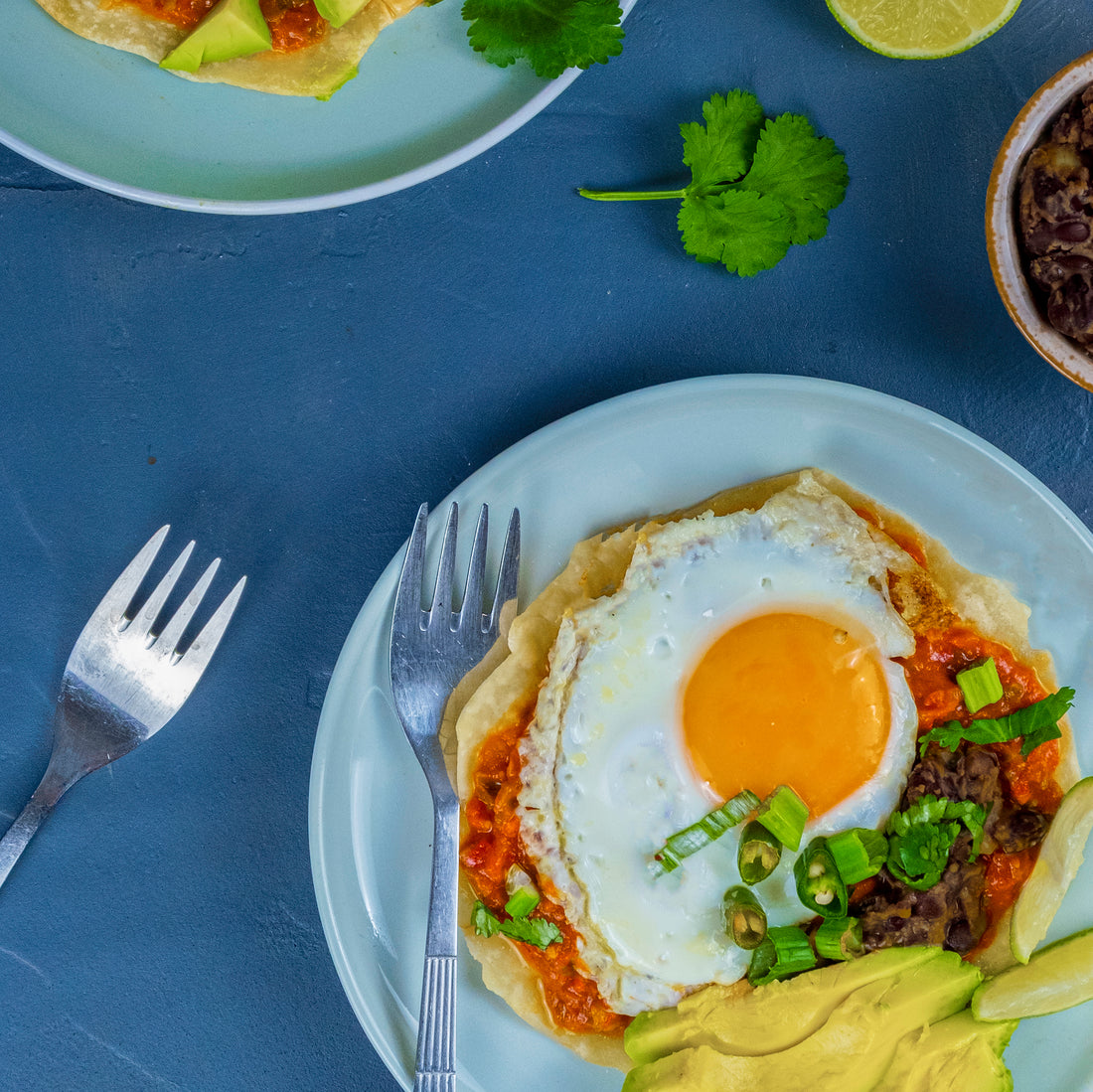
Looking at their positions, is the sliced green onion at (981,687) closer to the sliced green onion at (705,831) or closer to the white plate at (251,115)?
the sliced green onion at (705,831)

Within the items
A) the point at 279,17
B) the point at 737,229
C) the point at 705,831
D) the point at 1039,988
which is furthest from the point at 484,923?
the point at 279,17

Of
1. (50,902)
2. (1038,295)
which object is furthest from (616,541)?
(50,902)

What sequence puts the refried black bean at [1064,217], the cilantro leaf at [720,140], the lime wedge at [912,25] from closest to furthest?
1. the refried black bean at [1064,217]
2. the lime wedge at [912,25]
3. the cilantro leaf at [720,140]

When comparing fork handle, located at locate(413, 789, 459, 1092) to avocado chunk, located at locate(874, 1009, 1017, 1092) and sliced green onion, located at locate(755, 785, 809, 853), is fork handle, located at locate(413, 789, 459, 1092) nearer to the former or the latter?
sliced green onion, located at locate(755, 785, 809, 853)

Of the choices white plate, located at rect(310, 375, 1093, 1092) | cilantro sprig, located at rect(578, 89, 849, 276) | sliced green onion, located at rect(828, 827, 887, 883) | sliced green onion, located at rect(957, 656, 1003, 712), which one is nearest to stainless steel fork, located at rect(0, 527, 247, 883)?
white plate, located at rect(310, 375, 1093, 1092)

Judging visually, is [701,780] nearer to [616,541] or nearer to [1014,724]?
[616,541]

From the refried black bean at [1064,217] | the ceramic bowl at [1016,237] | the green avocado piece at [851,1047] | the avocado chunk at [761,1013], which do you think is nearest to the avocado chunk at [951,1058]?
the green avocado piece at [851,1047]
